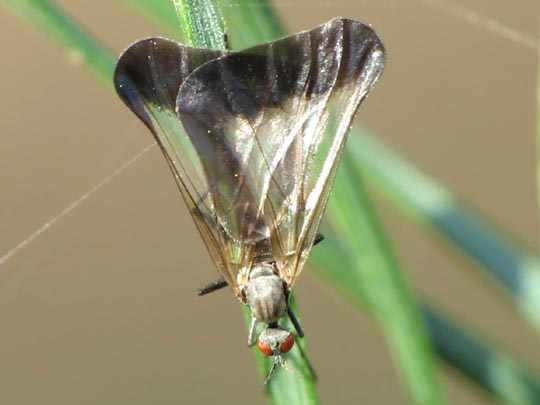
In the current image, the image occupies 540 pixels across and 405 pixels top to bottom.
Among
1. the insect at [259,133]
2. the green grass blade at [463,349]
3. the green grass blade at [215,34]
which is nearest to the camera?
the green grass blade at [215,34]

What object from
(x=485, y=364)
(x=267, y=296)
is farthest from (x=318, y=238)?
(x=485, y=364)

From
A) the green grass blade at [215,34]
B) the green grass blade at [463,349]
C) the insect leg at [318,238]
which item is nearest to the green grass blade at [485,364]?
the green grass blade at [463,349]

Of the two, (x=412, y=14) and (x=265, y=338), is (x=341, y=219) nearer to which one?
(x=265, y=338)

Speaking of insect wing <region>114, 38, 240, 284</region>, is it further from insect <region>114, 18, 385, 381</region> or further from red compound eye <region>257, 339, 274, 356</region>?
red compound eye <region>257, 339, 274, 356</region>

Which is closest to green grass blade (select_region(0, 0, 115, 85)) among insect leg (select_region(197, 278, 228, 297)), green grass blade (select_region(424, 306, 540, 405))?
insect leg (select_region(197, 278, 228, 297))

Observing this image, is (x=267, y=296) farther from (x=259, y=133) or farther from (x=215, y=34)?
(x=215, y=34)

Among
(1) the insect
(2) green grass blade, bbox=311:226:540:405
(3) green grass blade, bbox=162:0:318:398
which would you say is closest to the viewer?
(3) green grass blade, bbox=162:0:318:398

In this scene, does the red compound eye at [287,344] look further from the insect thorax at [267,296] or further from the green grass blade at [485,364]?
the green grass blade at [485,364]
